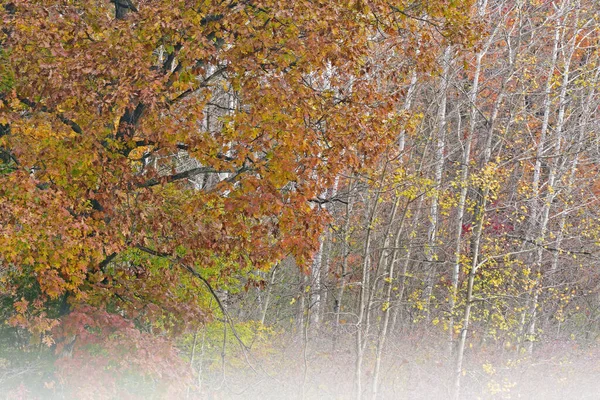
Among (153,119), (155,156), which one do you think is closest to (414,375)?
(155,156)

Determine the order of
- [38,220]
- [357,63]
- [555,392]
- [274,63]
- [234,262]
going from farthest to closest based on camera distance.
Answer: [555,392], [234,262], [357,63], [274,63], [38,220]

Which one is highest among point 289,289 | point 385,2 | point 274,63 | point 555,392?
point 385,2

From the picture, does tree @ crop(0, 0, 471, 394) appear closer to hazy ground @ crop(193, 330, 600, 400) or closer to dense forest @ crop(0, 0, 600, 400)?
dense forest @ crop(0, 0, 600, 400)

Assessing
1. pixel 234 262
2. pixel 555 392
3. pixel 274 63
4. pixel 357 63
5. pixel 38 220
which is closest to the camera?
pixel 38 220

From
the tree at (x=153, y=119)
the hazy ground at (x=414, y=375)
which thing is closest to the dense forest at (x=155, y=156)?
the tree at (x=153, y=119)

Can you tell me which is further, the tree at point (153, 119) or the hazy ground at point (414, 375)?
the hazy ground at point (414, 375)

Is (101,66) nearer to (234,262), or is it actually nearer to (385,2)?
(385,2)

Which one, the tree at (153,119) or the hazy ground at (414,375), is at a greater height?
the tree at (153,119)

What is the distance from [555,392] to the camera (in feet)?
49.9

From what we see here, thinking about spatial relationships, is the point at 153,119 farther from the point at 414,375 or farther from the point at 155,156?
the point at 414,375

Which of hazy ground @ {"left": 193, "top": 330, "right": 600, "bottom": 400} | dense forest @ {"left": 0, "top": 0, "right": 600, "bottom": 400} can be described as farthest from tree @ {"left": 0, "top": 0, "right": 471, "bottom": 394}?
hazy ground @ {"left": 193, "top": 330, "right": 600, "bottom": 400}

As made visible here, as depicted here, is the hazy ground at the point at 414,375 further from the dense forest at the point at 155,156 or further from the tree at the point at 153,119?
the tree at the point at 153,119

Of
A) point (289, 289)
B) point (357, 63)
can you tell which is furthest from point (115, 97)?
point (289, 289)

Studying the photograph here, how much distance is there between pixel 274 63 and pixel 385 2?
57.1 inches
